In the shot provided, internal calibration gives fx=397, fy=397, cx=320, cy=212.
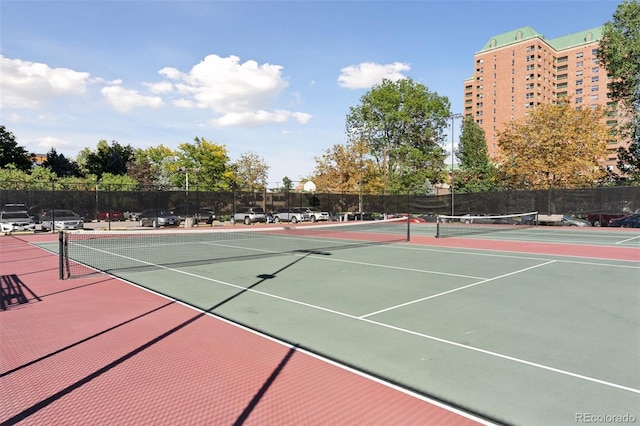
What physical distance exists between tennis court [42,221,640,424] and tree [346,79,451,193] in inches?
1752

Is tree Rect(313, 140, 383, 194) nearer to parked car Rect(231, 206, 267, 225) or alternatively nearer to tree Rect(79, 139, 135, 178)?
parked car Rect(231, 206, 267, 225)

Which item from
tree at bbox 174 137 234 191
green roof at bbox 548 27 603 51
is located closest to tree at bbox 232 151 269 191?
tree at bbox 174 137 234 191

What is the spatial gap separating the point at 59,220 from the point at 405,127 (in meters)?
47.2

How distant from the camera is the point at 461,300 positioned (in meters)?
8.06

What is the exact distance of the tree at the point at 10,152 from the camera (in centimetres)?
5666

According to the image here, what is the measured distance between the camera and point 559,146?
39.3m

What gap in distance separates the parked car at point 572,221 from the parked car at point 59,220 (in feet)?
126

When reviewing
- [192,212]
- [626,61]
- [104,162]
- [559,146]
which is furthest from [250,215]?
[104,162]

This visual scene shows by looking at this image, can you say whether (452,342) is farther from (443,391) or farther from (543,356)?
(443,391)

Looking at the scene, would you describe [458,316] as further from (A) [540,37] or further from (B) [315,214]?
(A) [540,37]

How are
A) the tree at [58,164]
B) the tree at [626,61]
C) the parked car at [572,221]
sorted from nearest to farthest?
the parked car at [572,221] < the tree at [626,61] < the tree at [58,164]

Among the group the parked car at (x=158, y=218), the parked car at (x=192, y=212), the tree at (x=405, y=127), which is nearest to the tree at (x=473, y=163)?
the tree at (x=405, y=127)

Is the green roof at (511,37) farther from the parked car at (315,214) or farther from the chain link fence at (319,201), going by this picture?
the parked car at (315,214)

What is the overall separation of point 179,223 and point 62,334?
28.7 metres
